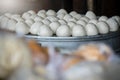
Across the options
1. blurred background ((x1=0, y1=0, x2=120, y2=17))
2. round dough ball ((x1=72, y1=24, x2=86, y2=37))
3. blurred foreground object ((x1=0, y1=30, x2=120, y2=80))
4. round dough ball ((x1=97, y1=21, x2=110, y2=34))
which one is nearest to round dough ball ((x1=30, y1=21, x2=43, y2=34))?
round dough ball ((x1=72, y1=24, x2=86, y2=37))

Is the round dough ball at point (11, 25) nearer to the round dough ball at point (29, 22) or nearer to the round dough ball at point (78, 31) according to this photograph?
the round dough ball at point (29, 22)

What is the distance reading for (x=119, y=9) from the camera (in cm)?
358

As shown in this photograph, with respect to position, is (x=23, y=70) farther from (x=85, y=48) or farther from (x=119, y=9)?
(x=119, y=9)

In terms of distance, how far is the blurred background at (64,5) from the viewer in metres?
2.21

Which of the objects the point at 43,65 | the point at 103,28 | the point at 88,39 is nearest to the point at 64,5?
the point at 103,28

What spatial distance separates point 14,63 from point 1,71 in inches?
0.7

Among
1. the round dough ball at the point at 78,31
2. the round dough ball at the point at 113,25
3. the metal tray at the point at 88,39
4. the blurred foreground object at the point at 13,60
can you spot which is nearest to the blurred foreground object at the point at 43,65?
the blurred foreground object at the point at 13,60

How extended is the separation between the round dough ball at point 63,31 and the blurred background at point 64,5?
36.2 inches

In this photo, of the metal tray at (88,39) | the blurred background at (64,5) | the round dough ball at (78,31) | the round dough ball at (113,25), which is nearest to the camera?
the metal tray at (88,39)

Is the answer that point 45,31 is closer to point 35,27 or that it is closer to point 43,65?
point 35,27

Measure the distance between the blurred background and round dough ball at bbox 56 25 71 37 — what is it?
0.92m

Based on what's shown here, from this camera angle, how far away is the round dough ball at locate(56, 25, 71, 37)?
1281 mm

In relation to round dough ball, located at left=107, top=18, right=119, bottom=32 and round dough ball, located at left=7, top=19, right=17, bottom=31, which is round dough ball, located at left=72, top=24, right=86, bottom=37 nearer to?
round dough ball, located at left=107, top=18, right=119, bottom=32

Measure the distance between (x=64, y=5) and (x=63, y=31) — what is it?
1.40 meters
